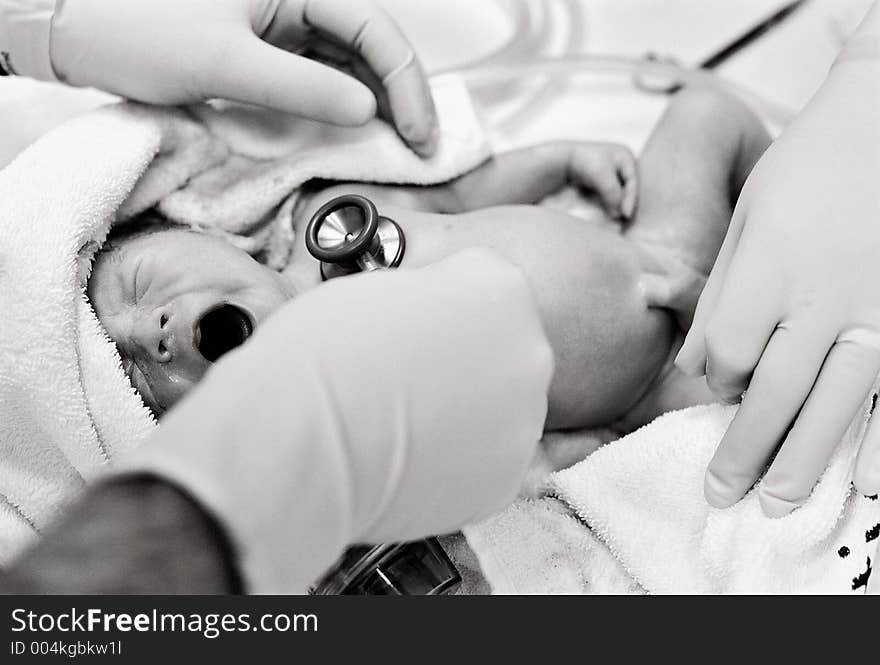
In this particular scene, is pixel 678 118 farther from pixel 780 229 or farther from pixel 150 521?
pixel 150 521

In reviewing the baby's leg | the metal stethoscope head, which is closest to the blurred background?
the baby's leg

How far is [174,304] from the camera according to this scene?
2.61ft

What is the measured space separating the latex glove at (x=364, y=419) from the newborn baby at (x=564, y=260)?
26cm

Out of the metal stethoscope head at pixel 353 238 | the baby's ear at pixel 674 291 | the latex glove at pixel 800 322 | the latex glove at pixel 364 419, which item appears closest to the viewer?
the latex glove at pixel 364 419

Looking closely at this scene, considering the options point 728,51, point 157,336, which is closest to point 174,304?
point 157,336

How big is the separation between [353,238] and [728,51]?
773mm

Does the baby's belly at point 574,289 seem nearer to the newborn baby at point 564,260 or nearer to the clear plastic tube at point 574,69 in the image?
the newborn baby at point 564,260

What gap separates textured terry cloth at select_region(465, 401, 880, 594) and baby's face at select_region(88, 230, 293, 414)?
309 millimetres

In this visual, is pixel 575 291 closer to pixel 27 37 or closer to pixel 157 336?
pixel 157 336

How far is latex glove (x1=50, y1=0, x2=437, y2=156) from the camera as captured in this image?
2.90ft

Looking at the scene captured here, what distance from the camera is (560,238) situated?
2.96ft

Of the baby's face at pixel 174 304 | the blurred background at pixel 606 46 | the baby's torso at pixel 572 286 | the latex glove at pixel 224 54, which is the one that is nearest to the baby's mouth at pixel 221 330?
the baby's face at pixel 174 304

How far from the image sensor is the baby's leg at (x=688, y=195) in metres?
0.97

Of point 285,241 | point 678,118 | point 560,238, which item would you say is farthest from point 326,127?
point 678,118
